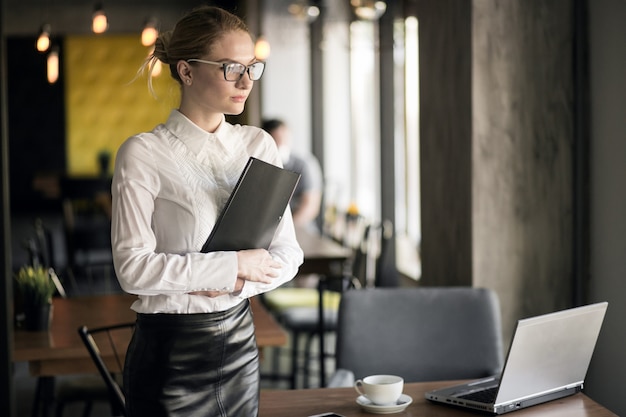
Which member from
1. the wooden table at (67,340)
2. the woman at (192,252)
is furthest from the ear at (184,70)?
the wooden table at (67,340)

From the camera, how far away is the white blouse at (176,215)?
1760mm

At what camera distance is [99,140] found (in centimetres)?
1208

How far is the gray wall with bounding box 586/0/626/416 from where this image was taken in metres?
2.84

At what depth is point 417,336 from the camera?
2.72m

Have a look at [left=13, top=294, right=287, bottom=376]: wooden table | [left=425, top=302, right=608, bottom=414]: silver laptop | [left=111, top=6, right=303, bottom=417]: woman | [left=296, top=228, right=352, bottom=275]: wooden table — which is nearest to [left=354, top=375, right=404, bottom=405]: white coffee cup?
[left=425, top=302, right=608, bottom=414]: silver laptop

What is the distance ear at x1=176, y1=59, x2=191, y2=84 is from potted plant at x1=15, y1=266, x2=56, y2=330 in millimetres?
1659

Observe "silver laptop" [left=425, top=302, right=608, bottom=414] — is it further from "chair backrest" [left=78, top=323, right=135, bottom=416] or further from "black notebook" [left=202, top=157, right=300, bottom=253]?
"chair backrest" [left=78, top=323, right=135, bottom=416]

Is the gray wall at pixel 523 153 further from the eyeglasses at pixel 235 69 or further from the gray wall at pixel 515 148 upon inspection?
the eyeglasses at pixel 235 69

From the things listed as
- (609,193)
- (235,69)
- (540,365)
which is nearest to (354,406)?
(540,365)

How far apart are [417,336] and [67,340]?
134 centimetres

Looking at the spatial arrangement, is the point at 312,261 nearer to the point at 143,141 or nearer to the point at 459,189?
the point at 459,189

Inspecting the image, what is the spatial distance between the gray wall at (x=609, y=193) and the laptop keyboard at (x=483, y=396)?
981 mm

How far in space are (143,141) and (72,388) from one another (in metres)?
1.80

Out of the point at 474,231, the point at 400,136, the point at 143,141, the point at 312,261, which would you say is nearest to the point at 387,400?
the point at 143,141
